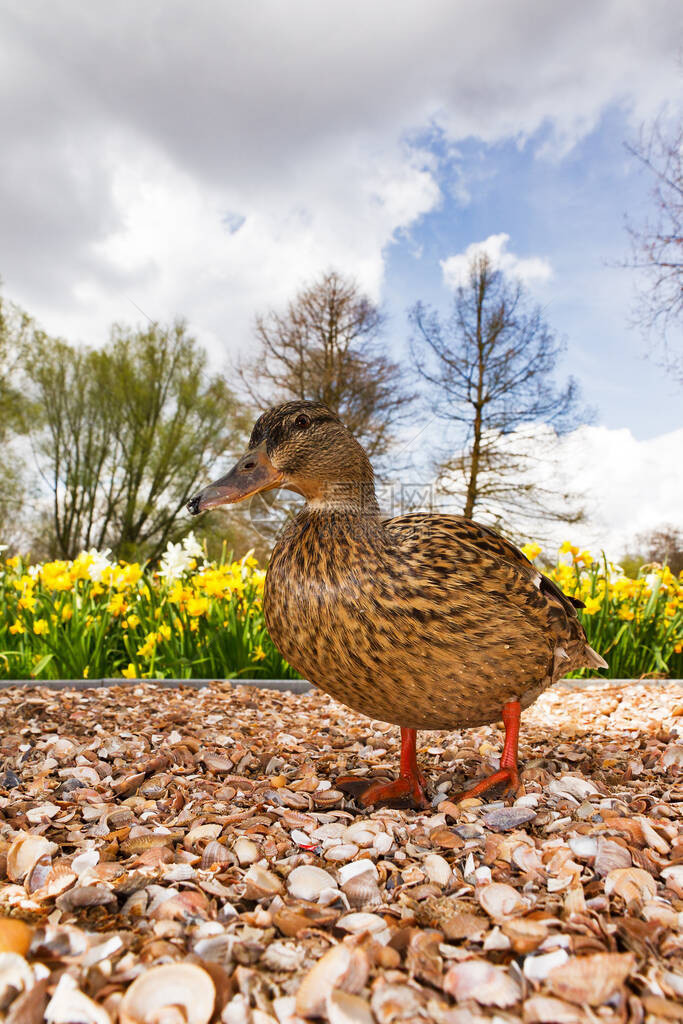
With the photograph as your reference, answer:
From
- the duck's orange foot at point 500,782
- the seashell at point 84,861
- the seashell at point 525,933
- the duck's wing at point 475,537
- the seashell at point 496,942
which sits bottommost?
the seashell at point 84,861

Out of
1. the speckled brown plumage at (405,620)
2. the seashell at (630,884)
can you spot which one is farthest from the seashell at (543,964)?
the speckled brown plumage at (405,620)

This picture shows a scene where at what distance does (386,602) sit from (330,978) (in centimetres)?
101

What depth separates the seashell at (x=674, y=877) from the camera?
5.88 feet

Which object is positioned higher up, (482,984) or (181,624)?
(181,624)

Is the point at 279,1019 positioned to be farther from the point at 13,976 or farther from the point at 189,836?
the point at 189,836

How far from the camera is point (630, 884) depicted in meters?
1.73

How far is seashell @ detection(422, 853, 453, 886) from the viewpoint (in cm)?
180

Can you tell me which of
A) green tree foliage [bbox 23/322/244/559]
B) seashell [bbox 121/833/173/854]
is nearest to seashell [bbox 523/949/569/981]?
seashell [bbox 121/833/173/854]

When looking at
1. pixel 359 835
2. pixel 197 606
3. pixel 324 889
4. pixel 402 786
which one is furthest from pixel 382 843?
pixel 197 606

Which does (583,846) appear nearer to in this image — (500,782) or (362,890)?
(500,782)

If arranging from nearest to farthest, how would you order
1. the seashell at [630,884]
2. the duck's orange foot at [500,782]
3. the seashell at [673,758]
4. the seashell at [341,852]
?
the seashell at [630,884], the seashell at [341,852], the duck's orange foot at [500,782], the seashell at [673,758]

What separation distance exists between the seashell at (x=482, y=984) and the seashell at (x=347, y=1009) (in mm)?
172

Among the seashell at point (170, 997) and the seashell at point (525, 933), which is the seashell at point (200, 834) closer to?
the seashell at point (170, 997)

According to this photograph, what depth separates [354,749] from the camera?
11.2 ft
